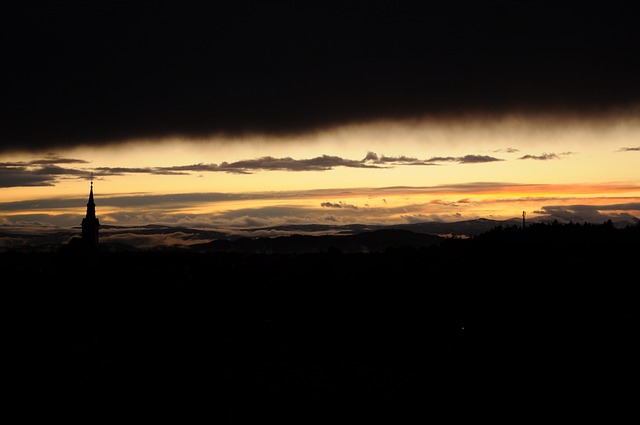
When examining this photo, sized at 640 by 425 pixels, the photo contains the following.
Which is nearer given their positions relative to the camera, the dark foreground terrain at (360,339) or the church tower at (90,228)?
the dark foreground terrain at (360,339)

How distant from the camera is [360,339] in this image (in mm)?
87312

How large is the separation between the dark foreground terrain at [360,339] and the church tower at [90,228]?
4874 cm

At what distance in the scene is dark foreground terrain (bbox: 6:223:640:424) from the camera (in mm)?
57781

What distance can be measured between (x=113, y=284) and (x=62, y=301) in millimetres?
15064

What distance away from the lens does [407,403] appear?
5825 cm

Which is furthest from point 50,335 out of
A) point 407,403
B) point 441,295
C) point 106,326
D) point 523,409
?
point 523,409

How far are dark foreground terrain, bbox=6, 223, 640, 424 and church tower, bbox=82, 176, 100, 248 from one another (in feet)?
160

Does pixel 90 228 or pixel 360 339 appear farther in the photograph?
pixel 90 228

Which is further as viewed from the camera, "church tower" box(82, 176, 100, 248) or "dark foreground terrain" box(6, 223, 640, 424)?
"church tower" box(82, 176, 100, 248)

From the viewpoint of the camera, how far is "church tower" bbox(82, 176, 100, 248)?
19188 cm

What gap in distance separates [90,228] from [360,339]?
124323mm

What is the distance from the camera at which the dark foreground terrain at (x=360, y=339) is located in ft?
190

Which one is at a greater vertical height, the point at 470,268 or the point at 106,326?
the point at 470,268

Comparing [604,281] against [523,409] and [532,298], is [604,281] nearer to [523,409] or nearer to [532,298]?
[532,298]
